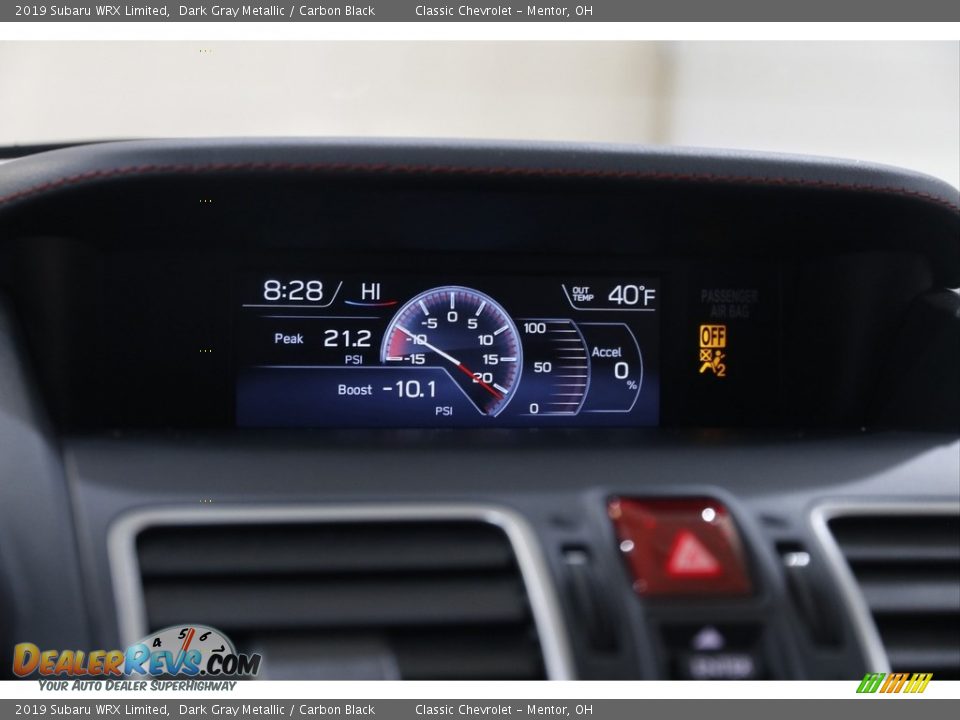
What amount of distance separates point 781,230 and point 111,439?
1130mm

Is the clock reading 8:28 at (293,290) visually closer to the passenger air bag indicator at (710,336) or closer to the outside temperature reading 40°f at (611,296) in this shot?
the outside temperature reading 40°f at (611,296)

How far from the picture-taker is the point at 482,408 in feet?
5.41

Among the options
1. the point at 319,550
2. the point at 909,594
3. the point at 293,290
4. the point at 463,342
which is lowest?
the point at 909,594

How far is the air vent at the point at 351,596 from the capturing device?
43.2 inches

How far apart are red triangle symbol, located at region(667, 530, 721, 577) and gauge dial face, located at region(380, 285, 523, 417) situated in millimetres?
553

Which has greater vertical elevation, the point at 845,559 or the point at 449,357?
the point at 449,357

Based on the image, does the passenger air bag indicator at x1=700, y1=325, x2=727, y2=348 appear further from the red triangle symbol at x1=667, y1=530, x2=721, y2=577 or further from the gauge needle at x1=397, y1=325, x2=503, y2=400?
the red triangle symbol at x1=667, y1=530, x2=721, y2=577

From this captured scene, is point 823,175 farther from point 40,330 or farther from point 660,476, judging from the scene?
point 40,330

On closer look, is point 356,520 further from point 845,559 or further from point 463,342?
point 845,559

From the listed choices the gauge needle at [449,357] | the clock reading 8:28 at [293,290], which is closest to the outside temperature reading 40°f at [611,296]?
the gauge needle at [449,357]

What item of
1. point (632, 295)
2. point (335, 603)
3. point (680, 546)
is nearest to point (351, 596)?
point (335, 603)

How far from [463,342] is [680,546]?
606mm

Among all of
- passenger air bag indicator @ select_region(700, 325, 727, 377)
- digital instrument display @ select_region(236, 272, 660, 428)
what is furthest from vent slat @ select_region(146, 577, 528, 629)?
passenger air bag indicator @ select_region(700, 325, 727, 377)

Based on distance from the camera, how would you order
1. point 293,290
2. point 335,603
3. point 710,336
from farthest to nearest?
point 710,336
point 293,290
point 335,603
